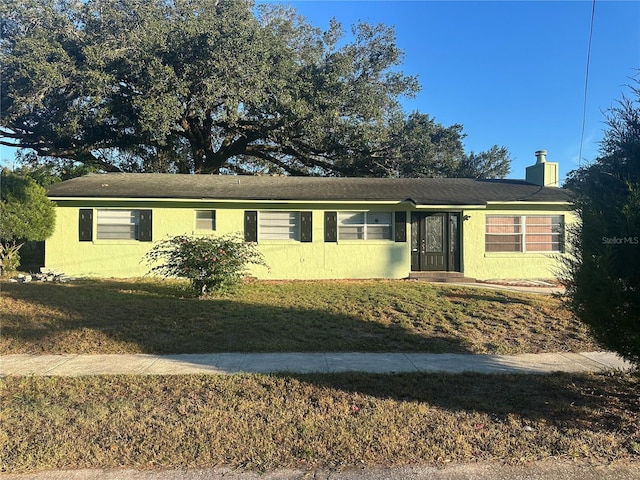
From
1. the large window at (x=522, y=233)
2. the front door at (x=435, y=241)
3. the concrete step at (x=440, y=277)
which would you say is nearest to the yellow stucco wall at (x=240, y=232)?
the concrete step at (x=440, y=277)

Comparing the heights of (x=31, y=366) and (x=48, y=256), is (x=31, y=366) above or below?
below

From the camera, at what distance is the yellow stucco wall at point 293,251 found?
43.4ft

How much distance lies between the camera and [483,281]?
1387cm

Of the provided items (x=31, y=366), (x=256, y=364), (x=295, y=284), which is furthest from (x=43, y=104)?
(x=256, y=364)

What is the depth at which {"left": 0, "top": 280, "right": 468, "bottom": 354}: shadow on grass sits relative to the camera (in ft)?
21.3

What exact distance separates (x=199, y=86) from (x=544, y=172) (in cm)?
1409

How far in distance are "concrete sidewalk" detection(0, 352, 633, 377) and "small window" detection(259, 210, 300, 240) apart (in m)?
7.76

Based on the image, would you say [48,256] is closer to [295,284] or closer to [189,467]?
[295,284]

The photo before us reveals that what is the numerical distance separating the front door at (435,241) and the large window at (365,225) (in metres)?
0.85

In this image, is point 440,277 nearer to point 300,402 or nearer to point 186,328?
point 186,328

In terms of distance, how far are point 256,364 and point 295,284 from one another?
6443 millimetres

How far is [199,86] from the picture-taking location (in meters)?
18.2

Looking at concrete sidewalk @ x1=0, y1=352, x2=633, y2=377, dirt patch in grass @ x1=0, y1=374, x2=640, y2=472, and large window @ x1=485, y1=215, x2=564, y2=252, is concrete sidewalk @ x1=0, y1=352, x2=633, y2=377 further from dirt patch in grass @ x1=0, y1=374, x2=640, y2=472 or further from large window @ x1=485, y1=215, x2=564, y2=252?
large window @ x1=485, y1=215, x2=564, y2=252

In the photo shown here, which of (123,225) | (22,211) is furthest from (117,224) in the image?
(22,211)
